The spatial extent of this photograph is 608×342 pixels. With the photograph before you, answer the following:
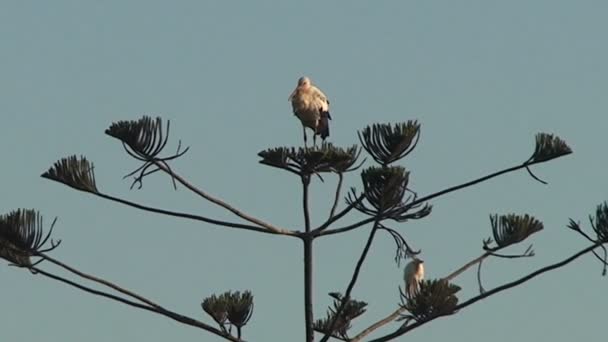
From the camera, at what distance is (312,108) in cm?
1680

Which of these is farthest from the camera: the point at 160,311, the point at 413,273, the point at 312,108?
the point at 413,273

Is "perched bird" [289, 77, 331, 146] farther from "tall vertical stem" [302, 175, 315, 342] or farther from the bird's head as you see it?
"tall vertical stem" [302, 175, 315, 342]

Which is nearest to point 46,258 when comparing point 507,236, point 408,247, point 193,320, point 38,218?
point 38,218

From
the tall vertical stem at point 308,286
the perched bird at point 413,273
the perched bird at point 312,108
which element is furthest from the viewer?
the perched bird at point 413,273

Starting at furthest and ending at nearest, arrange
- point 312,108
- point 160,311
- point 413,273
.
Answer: point 413,273 < point 312,108 < point 160,311

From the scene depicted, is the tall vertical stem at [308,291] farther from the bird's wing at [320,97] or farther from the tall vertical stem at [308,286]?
the bird's wing at [320,97]

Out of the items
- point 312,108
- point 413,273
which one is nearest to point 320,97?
point 312,108

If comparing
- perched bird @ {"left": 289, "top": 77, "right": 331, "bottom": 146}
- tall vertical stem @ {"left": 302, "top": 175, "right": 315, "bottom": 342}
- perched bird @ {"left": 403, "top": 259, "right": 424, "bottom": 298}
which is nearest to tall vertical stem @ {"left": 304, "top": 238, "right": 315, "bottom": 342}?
tall vertical stem @ {"left": 302, "top": 175, "right": 315, "bottom": 342}

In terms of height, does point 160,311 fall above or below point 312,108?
below

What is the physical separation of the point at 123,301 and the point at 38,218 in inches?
50.3

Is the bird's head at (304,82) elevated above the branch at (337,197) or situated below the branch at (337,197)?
above

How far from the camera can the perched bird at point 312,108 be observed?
1680cm

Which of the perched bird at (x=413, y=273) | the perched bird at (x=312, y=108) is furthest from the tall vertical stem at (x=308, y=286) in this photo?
the perched bird at (x=413, y=273)

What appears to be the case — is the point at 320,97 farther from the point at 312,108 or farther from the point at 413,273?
the point at 413,273
